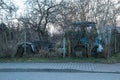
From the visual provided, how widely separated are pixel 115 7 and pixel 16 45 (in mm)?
9310

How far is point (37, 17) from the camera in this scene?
77.9 ft

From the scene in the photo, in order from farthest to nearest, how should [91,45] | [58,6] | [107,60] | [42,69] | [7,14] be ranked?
[58,6] → [7,14] → [91,45] → [107,60] → [42,69]

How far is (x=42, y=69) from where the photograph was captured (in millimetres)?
13656

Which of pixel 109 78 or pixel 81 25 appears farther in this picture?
pixel 81 25

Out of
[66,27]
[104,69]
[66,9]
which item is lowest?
[104,69]

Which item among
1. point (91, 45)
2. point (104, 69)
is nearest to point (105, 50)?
point (91, 45)

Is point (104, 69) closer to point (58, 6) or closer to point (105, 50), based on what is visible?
point (105, 50)

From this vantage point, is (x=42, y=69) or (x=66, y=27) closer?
(x=42, y=69)

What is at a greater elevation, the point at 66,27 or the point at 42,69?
the point at 66,27

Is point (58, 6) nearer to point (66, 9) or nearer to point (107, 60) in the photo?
point (66, 9)

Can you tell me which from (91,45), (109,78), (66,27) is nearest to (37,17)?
(66,27)

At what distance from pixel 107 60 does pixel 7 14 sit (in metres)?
9.43

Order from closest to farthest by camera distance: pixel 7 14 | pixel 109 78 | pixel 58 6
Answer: pixel 109 78 → pixel 7 14 → pixel 58 6

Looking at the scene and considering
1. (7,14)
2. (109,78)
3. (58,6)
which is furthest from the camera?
(58,6)
